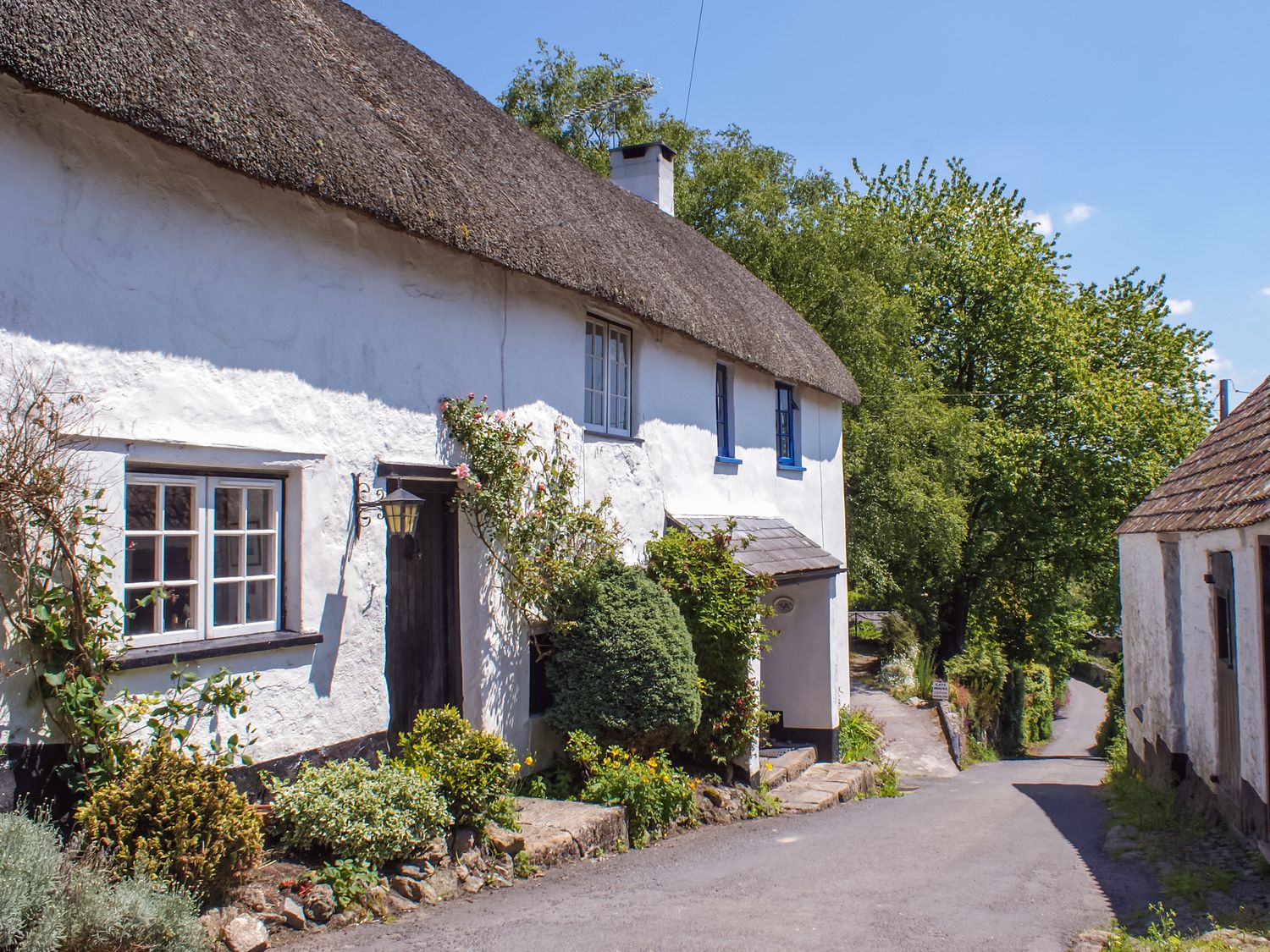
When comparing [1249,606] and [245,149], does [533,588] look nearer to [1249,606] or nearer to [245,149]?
[245,149]

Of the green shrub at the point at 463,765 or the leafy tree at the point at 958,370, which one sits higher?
the leafy tree at the point at 958,370

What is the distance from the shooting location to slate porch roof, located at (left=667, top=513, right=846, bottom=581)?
1158 cm

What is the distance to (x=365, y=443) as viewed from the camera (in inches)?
291

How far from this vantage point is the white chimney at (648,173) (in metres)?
16.1

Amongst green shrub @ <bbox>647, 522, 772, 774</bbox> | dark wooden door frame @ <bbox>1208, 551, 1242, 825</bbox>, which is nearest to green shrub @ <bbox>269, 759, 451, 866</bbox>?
green shrub @ <bbox>647, 522, 772, 774</bbox>

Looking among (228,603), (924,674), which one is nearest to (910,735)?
(924,674)

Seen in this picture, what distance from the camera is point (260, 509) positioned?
6738 millimetres

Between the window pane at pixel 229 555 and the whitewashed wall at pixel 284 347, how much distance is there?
0.37m

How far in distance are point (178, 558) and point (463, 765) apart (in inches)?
89.4

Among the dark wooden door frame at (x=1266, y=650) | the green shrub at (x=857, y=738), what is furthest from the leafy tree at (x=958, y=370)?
the dark wooden door frame at (x=1266, y=650)

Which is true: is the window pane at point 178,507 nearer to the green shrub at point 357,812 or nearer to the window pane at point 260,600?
the window pane at point 260,600

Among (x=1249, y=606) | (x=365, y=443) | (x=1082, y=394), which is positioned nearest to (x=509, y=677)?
(x=365, y=443)

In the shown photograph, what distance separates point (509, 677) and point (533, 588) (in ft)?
2.64

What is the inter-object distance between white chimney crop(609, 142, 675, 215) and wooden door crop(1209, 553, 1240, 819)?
9633 mm
